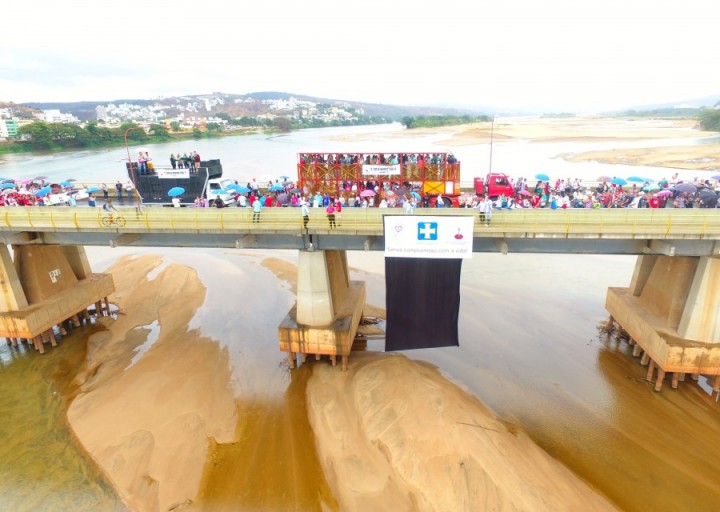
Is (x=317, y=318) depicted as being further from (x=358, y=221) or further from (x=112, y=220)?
(x=112, y=220)

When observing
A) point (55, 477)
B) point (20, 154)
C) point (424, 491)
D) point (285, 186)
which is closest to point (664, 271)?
point (424, 491)

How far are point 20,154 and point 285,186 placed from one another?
9936 cm

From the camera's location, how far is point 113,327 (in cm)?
2558

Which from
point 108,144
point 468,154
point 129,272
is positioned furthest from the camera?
point 108,144

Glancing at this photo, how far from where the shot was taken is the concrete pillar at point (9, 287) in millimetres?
21062

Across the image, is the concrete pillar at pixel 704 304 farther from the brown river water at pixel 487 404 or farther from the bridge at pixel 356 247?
the brown river water at pixel 487 404

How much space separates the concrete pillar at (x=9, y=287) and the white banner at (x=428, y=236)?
18.7m

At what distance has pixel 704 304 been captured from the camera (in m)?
17.0

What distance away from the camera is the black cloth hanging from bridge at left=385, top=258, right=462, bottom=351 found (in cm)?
1859

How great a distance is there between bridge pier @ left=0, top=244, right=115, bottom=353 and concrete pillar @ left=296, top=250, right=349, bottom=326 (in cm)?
1358

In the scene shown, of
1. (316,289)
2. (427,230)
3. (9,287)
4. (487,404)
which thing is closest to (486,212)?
(427,230)

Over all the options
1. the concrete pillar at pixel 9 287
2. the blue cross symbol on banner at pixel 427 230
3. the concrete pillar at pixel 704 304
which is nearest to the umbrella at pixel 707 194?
the concrete pillar at pixel 704 304

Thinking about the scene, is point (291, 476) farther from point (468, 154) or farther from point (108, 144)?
point (108, 144)

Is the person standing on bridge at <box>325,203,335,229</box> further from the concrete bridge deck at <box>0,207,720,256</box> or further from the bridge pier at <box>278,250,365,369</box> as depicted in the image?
the bridge pier at <box>278,250,365,369</box>
